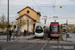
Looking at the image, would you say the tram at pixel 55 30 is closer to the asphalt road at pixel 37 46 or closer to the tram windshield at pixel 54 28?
the tram windshield at pixel 54 28

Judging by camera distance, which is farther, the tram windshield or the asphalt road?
the tram windshield

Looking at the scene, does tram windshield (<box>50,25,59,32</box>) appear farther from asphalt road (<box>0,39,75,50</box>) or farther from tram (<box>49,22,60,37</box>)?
asphalt road (<box>0,39,75,50</box>)

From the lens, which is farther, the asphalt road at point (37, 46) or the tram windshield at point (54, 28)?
the tram windshield at point (54, 28)

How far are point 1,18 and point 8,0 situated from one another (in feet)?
243

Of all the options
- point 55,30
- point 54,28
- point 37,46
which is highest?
point 54,28

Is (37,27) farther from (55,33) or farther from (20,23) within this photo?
(20,23)

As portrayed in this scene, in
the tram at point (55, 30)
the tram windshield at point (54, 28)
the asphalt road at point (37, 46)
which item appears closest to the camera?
the asphalt road at point (37, 46)

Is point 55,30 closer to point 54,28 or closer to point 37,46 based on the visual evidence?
point 54,28

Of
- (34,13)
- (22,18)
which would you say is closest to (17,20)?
(22,18)

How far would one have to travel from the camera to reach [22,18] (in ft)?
241

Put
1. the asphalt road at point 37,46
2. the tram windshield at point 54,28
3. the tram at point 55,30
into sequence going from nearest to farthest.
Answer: the asphalt road at point 37,46
the tram at point 55,30
the tram windshield at point 54,28

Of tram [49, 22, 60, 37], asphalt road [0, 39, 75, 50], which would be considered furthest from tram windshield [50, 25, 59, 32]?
asphalt road [0, 39, 75, 50]

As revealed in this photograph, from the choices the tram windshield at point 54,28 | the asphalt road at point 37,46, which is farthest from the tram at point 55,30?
the asphalt road at point 37,46

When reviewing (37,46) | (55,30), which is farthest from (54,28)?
(37,46)
